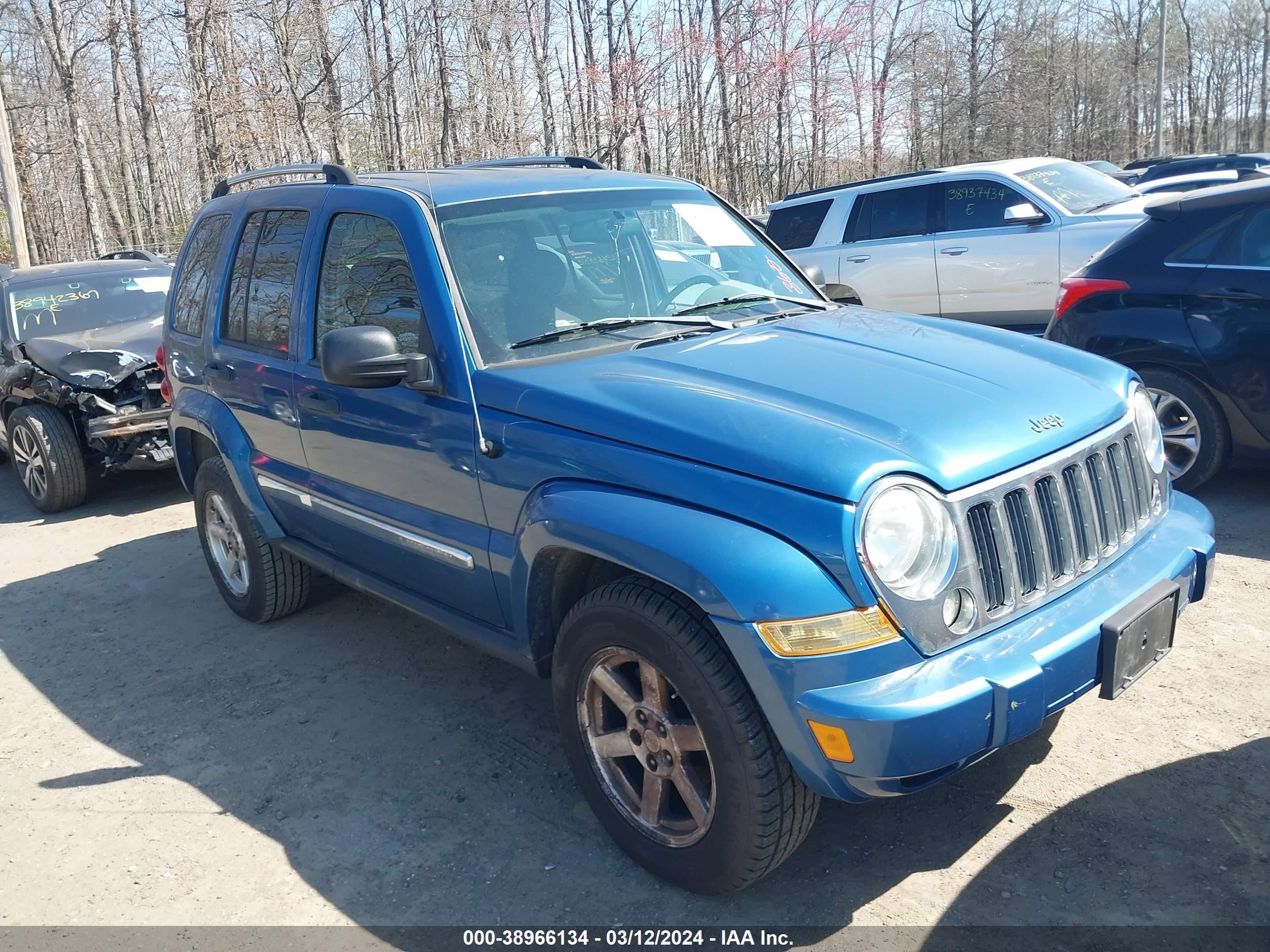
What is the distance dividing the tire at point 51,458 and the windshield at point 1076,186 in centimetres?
815

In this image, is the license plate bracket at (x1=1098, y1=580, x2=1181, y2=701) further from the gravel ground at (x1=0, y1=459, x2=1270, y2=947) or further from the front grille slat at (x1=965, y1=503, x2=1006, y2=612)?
the gravel ground at (x1=0, y1=459, x2=1270, y2=947)

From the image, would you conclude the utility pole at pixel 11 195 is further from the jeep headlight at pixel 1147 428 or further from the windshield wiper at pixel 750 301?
the jeep headlight at pixel 1147 428

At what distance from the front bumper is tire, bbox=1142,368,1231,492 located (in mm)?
3513

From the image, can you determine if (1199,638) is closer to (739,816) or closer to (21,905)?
(739,816)

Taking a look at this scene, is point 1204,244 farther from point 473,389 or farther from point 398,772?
point 398,772

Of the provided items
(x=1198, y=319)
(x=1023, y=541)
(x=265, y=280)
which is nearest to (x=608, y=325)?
(x=1023, y=541)

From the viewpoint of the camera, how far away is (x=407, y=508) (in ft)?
12.1

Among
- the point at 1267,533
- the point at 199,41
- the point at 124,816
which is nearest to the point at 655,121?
the point at 199,41

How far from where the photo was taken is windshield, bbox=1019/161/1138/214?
30.1 feet

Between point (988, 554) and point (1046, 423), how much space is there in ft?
1.67

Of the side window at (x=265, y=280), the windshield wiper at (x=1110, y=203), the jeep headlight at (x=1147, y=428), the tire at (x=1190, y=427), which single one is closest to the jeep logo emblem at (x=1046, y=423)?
the jeep headlight at (x=1147, y=428)

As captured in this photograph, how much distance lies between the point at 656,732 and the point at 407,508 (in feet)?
4.38

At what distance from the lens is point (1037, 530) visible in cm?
272

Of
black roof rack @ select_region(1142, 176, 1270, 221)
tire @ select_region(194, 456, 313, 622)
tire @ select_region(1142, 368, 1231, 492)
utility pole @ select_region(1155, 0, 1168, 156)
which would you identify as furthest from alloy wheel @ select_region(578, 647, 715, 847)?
utility pole @ select_region(1155, 0, 1168, 156)
